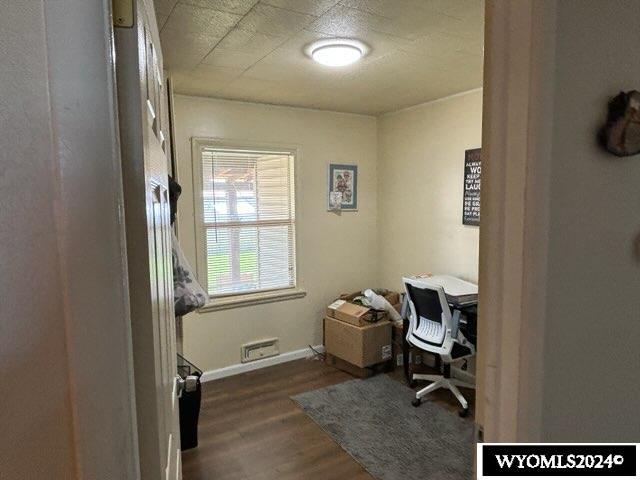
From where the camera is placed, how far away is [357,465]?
2.30 m

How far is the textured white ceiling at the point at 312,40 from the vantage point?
171cm

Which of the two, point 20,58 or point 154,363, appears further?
point 154,363

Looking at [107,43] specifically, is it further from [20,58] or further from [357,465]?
[357,465]

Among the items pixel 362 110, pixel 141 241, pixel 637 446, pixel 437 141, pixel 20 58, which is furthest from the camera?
pixel 362 110

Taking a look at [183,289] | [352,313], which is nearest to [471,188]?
[352,313]

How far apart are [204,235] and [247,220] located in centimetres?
41

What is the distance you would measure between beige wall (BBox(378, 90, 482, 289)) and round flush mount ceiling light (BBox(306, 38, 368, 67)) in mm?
1235

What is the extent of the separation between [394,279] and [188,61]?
8.87 ft

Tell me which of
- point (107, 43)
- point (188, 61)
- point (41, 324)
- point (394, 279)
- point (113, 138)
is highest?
point (188, 61)

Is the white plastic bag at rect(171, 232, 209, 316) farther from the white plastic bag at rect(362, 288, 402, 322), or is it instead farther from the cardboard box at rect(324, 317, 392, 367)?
A: the white plastic bag at rect(362, 288, 402, 322)

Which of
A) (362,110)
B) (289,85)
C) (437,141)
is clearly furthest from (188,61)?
(437,141)

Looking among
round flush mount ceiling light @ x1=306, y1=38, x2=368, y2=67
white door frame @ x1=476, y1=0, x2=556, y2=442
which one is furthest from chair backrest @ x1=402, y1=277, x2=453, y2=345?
white door frame @ x1=476, y1=0, x2=556, y2=442

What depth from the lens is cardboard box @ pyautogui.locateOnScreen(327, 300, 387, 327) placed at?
3.45 metres

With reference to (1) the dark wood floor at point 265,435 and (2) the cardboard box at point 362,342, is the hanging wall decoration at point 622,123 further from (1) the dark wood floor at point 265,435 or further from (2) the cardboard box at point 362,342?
(2) the cardboard box at point 362,342
